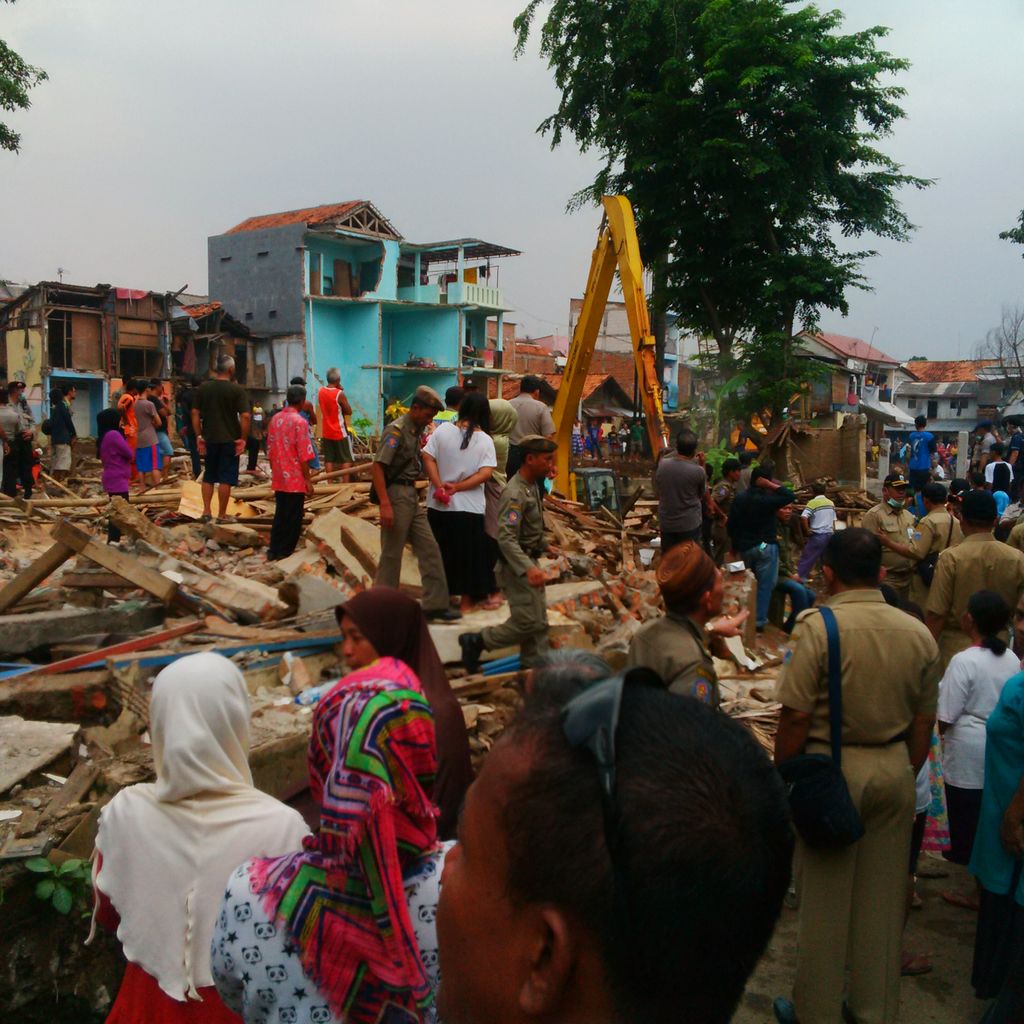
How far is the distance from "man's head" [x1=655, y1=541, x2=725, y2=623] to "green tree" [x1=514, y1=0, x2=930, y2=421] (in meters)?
22.4

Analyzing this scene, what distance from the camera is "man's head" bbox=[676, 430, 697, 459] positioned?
1041 centimetres

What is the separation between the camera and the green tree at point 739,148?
989 inches

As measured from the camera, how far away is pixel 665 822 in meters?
0.96

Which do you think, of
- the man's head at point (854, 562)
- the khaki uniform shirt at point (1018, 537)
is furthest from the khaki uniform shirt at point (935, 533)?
the man's head at point (854, 562)

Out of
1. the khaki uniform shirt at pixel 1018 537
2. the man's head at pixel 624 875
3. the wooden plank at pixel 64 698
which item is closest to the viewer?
the man's head at pixel 624 875

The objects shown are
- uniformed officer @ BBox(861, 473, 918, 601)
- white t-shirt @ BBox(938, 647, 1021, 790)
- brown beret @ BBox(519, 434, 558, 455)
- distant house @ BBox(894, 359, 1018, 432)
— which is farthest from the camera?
distant house @ BBox(894, 359, 1018, 432)

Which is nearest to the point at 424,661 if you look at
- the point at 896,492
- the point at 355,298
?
the point at 896,492

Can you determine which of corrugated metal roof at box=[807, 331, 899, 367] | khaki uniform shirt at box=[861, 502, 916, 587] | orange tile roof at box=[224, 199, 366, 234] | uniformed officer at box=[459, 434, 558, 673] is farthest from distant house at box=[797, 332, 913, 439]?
uniformed officer at box=[459, 434, 558, 673]

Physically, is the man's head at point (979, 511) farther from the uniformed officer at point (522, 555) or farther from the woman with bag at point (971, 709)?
the uniformed officer at point (522, 555)

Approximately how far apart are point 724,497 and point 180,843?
11381 mm

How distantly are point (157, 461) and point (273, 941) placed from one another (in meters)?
13.5

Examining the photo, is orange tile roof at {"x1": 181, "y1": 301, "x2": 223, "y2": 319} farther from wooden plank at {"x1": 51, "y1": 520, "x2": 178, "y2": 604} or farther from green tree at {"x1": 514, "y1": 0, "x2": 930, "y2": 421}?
wooden plank at {"x1": 51, "y1": 520, "x2": 178, "y2": 604}

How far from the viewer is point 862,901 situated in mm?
3562

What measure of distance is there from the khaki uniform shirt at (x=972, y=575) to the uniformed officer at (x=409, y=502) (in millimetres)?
3693
